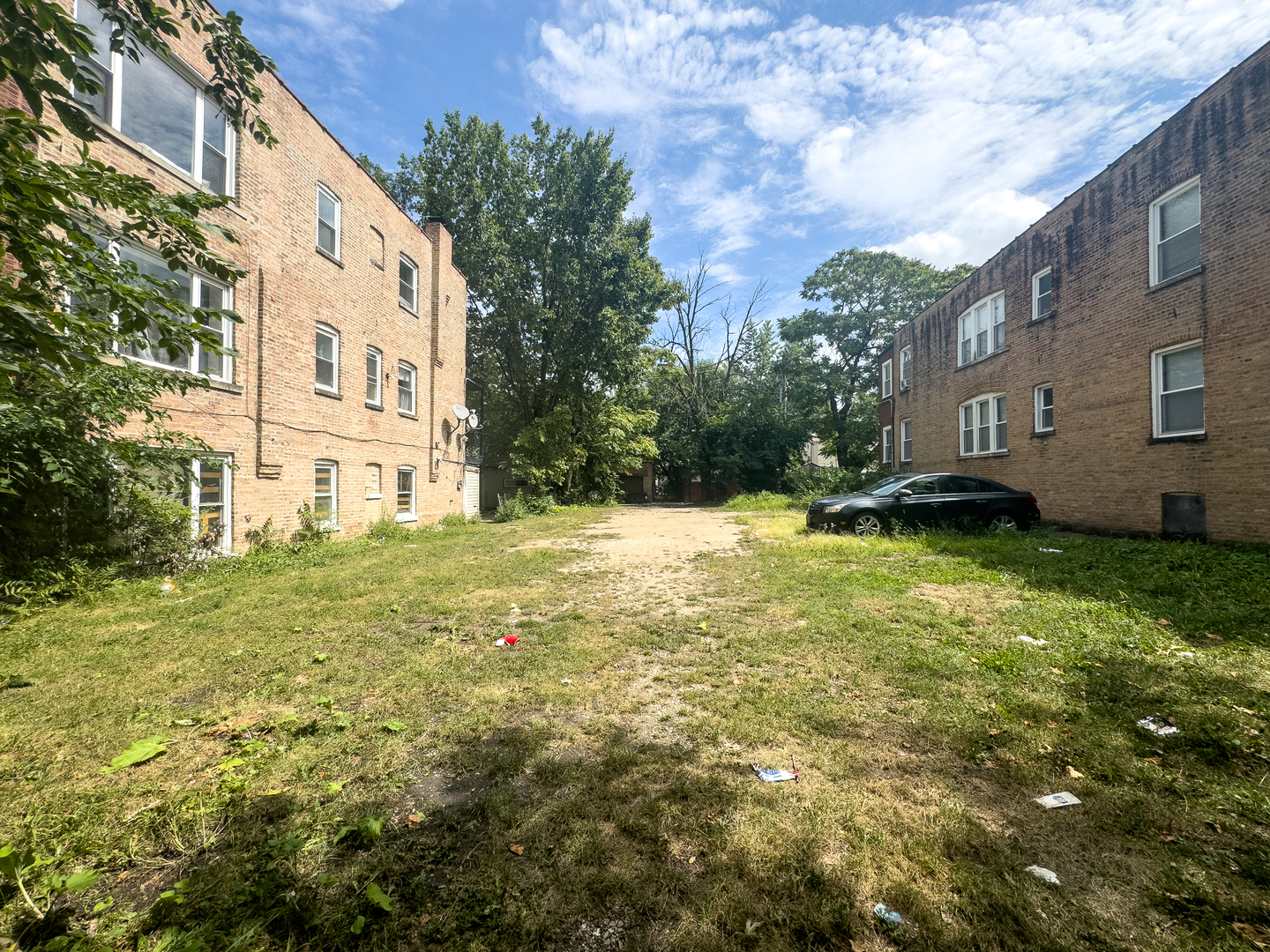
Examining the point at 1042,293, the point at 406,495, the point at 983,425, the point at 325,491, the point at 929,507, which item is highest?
the point at 1042,293

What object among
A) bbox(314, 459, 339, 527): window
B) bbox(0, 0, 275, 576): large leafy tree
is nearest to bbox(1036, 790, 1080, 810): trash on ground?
bbox(0, 0, 275, 576): large leafy tree

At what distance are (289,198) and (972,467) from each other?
65.1ft

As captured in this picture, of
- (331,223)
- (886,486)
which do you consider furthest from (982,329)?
(331,223)

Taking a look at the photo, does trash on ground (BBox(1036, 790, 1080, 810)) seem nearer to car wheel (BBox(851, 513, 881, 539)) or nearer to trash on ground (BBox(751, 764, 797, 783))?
trash on ground (BBox(751, 764, 797, 783))

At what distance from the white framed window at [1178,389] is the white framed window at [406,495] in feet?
57.7

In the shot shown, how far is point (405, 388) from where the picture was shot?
15.4m

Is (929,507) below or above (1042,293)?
below

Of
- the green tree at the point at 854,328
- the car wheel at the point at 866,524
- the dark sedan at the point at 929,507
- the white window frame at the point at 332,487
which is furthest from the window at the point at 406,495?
the green tree at the point at 854,328

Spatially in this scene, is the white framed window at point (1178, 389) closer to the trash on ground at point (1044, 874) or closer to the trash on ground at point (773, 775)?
the trash on ground at point (1044, 874)

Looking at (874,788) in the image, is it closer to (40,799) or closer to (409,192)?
(40,799)

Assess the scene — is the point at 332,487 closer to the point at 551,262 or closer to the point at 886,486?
the point at 886,486

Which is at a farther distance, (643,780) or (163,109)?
(163,109)

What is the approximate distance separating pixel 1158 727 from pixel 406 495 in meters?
15.5

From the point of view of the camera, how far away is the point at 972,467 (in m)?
17.3
